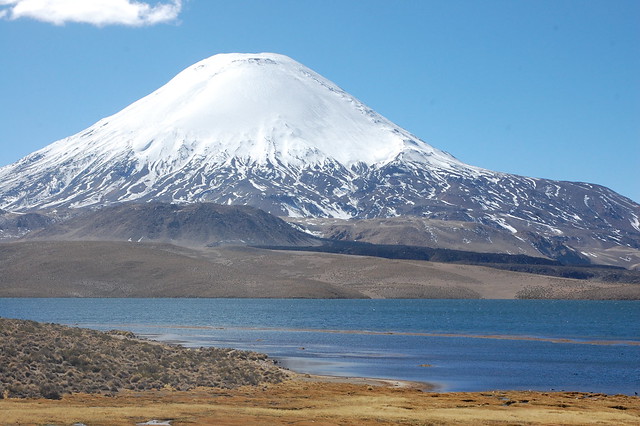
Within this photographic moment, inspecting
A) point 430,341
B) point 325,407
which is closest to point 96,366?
point 325,407

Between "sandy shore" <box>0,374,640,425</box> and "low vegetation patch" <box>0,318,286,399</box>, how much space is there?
1.37 meters

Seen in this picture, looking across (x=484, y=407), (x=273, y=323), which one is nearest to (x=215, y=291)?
(x=273, y=323)

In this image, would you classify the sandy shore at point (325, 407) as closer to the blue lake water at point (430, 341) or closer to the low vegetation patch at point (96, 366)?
the low vegetation patch at point (96, 366)

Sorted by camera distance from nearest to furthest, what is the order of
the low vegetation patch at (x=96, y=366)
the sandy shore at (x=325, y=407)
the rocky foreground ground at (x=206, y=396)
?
1. the sandy shore at (x=325, y=407)
2. the rocky foreground ground at (x=206, y=396)
3. the low vegetation patch at (x=96, y=366)

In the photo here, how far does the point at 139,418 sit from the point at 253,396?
33.8 ft

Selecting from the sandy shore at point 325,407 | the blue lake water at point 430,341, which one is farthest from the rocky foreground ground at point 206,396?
the blue lake water at point 430,341

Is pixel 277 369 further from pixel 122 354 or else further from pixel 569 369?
pixel 569 369

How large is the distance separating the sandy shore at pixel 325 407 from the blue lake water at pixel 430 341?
6.54m

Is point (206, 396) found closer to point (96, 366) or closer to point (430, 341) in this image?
point (96, 366)

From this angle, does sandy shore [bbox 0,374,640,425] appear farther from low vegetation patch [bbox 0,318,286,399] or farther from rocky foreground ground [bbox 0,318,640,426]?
low vegetation patch [bbox 0,318,286,399]

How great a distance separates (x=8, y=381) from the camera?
39.1 meters

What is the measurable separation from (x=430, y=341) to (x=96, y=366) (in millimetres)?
48262

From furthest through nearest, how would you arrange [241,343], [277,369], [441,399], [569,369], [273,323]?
1. [273,323]
2. [241,343]
3. [569,369]
4. [277,369]
5. [441,399]

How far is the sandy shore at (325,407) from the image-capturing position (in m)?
33.2
